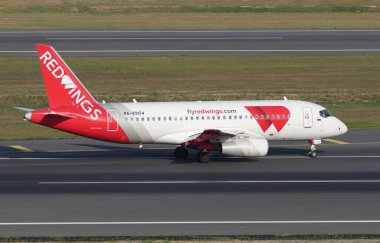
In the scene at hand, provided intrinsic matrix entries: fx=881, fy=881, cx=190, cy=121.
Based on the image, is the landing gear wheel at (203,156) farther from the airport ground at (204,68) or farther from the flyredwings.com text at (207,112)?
the airport ground at (204,68)

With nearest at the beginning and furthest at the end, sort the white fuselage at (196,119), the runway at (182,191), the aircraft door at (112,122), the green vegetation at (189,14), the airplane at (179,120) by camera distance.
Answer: the runway at (182,191) < the airplane at (179,120) < the aircraft door at (112,122) < the white fuselage at (196,119) < the green vegetation at (189,14)

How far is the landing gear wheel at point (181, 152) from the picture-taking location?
49719mm

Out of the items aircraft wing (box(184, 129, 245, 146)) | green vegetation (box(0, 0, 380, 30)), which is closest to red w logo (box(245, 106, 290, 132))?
aircraft wing (box(184, 129, 245, 146))

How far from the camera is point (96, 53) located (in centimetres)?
8594

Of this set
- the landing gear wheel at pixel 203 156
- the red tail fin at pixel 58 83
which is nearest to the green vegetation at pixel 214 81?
the red tail fin at pixel 58 83

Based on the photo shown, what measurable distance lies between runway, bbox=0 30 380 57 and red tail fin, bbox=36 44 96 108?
3672 centimetres

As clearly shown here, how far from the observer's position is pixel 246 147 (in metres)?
47.3

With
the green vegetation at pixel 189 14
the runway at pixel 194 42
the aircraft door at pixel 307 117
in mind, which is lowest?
the aircraft door at pixel 307 117

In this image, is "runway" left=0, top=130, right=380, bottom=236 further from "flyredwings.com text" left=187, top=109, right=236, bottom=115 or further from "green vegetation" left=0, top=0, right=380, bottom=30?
"green vegetation" left=0, top=0, right=380, bottom=30

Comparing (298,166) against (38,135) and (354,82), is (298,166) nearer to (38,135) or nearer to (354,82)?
(38,135)

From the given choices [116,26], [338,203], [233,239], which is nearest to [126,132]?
[338,203]

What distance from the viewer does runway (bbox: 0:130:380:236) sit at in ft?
114

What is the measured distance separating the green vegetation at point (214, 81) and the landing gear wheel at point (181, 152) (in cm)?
1442

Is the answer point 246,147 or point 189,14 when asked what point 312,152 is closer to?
point 246,147
